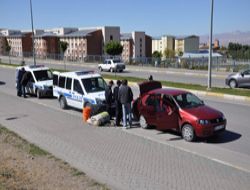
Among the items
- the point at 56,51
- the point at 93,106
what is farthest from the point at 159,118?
the point at 56,51

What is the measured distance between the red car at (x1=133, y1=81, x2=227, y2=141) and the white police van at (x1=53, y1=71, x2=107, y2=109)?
91.3 inches

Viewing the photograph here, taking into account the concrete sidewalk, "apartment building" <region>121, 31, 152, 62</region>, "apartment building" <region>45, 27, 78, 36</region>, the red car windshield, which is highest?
"apartment building" <region>45, 27, 78, 36</region>

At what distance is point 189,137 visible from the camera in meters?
10.6

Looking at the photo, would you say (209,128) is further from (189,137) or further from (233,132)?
(233,132)

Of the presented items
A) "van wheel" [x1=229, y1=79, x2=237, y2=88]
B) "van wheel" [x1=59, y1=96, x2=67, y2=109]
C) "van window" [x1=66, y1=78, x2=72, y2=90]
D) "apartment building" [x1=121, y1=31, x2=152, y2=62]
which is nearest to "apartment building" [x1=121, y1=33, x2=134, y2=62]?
"apartment building" [x1=121, y1=31, x2=152, y2=62]

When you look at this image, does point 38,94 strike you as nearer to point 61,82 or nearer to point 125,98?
point 61,82

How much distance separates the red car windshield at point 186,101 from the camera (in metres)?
11.1

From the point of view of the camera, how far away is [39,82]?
20578 millimetres

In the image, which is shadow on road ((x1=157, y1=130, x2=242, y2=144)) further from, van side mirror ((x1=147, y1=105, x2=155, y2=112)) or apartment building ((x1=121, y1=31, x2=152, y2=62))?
apartment building ((x1=121, y1=31, x2=152, y2=62))

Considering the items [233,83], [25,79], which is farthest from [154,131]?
[233,83]

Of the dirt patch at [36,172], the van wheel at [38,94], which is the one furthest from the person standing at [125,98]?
the van wheel at [38,94]

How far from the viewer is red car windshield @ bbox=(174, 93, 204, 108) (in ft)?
36.4

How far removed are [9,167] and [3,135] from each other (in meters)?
3.64

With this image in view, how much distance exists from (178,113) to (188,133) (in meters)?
0.68
